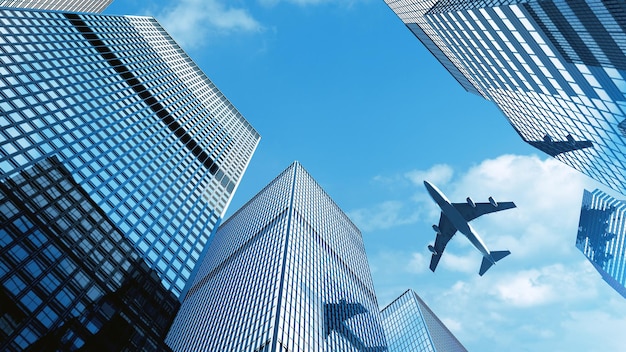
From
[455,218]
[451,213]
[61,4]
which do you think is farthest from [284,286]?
[61,4]

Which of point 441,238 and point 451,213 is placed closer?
point 451,213

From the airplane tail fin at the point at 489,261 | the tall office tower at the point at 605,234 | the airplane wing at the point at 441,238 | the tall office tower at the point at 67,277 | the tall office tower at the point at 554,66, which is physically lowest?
the tall office tower at the point at 605,234

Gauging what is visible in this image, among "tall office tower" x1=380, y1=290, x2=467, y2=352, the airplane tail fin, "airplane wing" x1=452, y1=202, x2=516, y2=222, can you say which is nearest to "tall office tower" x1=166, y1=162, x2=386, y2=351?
"tall office tower" x1=380, y1=290, x2=467, y2=352

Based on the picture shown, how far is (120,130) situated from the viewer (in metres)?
82.3

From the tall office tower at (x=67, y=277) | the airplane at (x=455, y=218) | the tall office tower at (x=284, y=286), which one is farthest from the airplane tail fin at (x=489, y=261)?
the tall office tower at (x=67, y=277)

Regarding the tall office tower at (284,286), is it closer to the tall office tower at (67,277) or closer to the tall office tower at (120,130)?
the tall office tower at (120,130)

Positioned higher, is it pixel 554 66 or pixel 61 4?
pixel 61 4

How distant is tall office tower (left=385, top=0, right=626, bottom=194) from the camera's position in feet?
136

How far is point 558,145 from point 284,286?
5269 cm

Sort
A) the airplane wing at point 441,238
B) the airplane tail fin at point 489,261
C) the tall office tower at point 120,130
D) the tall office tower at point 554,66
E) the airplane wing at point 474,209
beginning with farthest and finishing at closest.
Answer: the airplane tail fin at point 489,261 → the airplane wing at point 441,238 → the airplane wing at point 474,209 → the tall office tower at point 120,130 → the tall office tower at point 554,66

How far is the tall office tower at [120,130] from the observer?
6356 cm

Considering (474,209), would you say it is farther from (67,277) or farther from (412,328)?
(412,328)

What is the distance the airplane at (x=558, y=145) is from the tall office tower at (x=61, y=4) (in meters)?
141

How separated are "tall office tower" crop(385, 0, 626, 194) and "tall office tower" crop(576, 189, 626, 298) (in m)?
59.3
